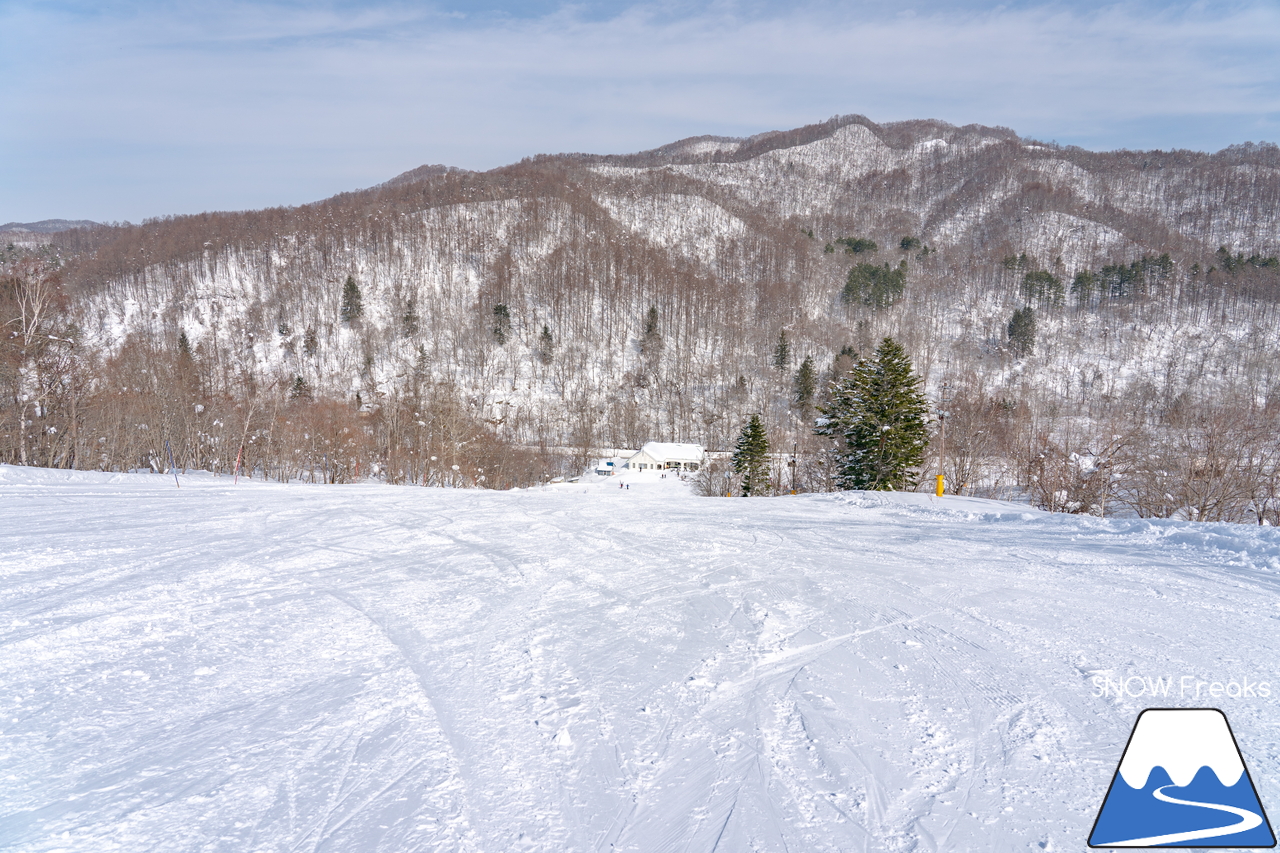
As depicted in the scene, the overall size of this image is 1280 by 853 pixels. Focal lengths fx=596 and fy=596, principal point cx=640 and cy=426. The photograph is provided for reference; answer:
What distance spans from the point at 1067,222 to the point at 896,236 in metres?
40.3

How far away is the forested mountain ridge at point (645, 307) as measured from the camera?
6744cm

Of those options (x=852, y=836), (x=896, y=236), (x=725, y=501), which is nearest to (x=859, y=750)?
(x=852, y=836)

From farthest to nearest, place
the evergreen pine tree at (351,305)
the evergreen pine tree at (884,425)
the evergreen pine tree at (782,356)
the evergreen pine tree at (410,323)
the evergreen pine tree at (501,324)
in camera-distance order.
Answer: the evergreen pine tree at (351,305)
the evergreen pine tree at (501,324)
the evergreen pine tree at (410,323)
the evergreen pine tree at (782,356)
the evergreen pine tree at (884,425)

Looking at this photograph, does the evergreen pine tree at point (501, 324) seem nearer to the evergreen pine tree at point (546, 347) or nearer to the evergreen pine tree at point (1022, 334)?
the evergreen pine tree at point (546, 347)

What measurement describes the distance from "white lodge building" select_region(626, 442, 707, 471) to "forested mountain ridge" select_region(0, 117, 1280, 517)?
24.7 ft

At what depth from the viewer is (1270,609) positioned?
520 centimetres

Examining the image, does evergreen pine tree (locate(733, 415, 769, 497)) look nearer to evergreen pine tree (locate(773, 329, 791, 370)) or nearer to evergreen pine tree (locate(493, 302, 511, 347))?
evergreen pine tree (locate(773, 329, 791, 370))

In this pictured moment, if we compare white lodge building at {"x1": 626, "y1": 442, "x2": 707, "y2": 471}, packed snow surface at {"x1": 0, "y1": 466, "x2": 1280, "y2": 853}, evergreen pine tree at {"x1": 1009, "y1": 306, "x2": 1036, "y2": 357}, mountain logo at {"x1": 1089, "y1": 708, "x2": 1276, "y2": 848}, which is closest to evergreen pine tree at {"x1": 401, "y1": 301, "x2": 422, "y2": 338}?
white lodge building at {"x1": 626, "y1": 442, "x2": 707, "y2": 471}

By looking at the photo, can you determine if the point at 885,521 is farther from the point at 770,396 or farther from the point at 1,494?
the point at 770,396

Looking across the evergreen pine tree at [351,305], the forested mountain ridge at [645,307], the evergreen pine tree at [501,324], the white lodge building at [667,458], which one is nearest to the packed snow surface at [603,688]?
the forested mountain ridge at [645,307]

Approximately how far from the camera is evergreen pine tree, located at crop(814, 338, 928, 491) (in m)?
28.2

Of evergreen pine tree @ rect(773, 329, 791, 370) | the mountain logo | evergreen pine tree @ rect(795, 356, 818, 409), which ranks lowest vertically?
the mountain logo

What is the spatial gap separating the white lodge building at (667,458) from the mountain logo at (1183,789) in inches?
2594

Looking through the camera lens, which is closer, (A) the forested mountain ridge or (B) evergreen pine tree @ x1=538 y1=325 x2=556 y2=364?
(A) the forested mountain ridge
